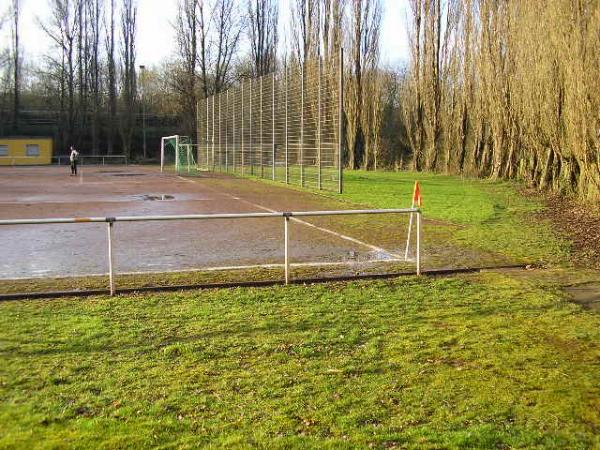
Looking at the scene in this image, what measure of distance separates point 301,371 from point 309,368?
0.30 feet

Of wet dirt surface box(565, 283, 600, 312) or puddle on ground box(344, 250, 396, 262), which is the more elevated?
puddle on ground box(344, 250, 396, 262)

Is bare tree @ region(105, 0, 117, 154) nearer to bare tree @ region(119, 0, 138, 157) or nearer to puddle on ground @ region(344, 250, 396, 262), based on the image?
bare tree @ region(119, 0, 138, 157)

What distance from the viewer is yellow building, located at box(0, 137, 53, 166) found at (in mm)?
52781

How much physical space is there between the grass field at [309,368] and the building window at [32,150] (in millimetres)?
50956

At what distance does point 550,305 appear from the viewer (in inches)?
281

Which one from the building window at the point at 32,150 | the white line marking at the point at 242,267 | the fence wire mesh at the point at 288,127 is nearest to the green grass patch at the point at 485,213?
the fence wire mesh at the point at 288,127

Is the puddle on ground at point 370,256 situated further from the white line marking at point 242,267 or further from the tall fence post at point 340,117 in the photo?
the tall fence post at point 340,117

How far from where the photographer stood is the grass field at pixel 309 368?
3949 mm

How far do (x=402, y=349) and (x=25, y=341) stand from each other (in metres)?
3.29

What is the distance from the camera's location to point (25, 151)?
5369 cm

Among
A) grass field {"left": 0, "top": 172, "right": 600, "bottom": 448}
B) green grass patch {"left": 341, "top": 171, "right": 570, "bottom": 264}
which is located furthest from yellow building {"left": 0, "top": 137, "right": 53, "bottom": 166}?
grass field {"left": 0, "top": 172, "right": 600, "bottom": 448}

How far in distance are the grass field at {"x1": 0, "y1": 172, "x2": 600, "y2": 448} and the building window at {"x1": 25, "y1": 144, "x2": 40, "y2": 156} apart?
51.0 m

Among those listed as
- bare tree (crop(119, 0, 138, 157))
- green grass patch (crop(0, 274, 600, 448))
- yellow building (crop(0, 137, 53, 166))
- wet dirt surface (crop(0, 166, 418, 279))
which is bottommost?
green grass patch (crop(0, 274, 600, 448))

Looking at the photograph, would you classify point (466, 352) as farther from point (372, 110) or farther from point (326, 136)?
point (372, 110)
